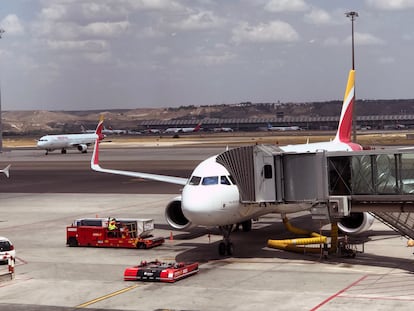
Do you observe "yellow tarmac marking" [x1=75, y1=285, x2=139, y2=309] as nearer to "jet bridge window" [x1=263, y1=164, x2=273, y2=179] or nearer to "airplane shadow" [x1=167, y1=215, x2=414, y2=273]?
"airplane shadow" [x1=167, y1=215, x2=414, y2=273]

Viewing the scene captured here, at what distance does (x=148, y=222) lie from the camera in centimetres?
3466

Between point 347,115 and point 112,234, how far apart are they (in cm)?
1716

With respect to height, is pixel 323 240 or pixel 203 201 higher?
pixel 203 201

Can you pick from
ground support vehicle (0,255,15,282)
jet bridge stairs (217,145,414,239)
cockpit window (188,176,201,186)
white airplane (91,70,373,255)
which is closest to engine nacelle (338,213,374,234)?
white airplane (91,70,373,255)

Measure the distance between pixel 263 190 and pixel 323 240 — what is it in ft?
13.6

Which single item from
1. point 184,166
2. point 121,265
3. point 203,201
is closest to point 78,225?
point 121,265

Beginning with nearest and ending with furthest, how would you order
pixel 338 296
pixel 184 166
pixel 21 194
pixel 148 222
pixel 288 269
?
1. pixel 338 296
2. pixel 288 269
3. pixel 148 222
4. pixel 21 194
5. pixel 184 166

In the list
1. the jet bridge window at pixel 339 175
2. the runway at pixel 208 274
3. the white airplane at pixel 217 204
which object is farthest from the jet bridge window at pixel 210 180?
the jet bridge window at pixel 339 175

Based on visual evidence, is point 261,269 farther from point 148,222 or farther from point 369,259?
point 148,222

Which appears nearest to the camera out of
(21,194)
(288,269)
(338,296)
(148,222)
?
(338,296)

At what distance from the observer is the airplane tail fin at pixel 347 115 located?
4244 centimetres

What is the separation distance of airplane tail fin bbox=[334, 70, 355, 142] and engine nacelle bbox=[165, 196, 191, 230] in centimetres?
1202

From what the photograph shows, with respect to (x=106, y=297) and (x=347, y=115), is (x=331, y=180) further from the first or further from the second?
(x=347, y=115)

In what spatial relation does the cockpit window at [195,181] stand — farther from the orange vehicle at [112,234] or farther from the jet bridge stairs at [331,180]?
the orange vehicle at [112,234]
